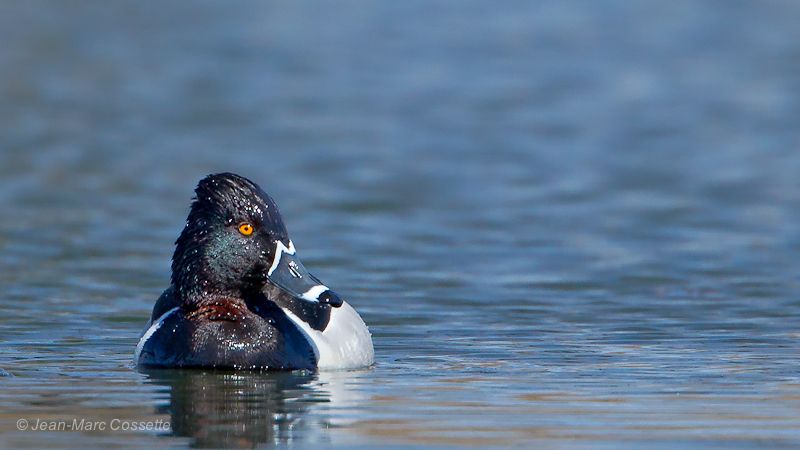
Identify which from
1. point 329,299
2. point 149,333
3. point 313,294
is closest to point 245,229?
point 313,294

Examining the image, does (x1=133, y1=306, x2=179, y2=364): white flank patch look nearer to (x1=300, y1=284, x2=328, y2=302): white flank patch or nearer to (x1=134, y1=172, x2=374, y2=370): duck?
(x1=134, y1=172, x2=374, y2=370): duck

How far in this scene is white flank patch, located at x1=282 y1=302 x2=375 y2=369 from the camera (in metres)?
12.9

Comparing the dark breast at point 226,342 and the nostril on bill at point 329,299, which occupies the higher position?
the nostril on bill at point 329,299

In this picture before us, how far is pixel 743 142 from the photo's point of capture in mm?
27438

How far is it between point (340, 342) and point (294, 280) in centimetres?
55

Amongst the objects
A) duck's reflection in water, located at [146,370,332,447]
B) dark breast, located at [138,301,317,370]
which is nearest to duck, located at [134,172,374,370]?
dark breast, located at [138,301,317,370]

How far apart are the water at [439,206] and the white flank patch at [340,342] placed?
18 cm

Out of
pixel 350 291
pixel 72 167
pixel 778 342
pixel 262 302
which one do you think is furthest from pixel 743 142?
pixel 262 302

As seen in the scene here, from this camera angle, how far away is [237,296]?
1303 centimetres

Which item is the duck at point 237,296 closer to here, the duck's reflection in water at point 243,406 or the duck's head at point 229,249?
the duck's head at point 229,249

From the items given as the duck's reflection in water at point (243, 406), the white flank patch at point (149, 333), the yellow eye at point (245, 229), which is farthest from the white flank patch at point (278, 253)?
the duck's reflection in water at point (243, 406)

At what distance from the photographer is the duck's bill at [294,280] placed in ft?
42.3

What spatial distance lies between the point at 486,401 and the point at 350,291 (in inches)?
246

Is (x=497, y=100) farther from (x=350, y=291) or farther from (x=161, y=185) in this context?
(x=350, y=291)
